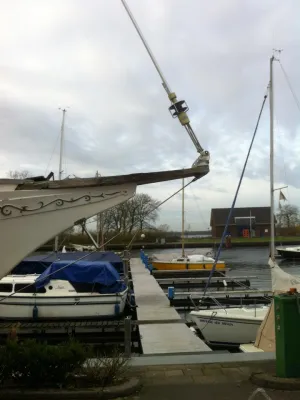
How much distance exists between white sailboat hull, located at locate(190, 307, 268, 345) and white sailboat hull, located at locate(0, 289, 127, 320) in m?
3.26

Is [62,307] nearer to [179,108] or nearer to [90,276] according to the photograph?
[90,276]

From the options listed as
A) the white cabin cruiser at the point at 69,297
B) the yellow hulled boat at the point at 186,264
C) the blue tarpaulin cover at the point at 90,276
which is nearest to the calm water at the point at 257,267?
the yellow hulled boat at the point at 186,264

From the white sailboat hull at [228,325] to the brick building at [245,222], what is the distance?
278 feet

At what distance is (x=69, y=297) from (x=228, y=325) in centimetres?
577

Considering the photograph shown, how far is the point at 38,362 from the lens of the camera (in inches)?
194

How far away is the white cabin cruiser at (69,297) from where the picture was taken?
14.4 meters

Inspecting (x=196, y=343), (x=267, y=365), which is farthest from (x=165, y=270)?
(x=267, y=365)

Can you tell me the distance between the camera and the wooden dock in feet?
32.8

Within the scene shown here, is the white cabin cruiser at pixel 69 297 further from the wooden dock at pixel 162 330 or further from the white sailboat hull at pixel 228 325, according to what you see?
the white sailboat hull at pixel 228 325

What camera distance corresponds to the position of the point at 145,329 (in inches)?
485

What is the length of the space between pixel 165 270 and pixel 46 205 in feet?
90.0

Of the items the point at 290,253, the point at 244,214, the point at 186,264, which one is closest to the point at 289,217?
the point at 244,214

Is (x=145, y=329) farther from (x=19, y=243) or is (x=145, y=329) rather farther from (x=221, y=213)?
(x=221, y=213)

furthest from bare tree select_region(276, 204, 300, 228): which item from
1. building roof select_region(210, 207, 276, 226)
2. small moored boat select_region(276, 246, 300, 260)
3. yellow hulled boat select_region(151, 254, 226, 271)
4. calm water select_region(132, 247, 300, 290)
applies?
yellow hulled boat select_region(151, 254, 226, 271)
